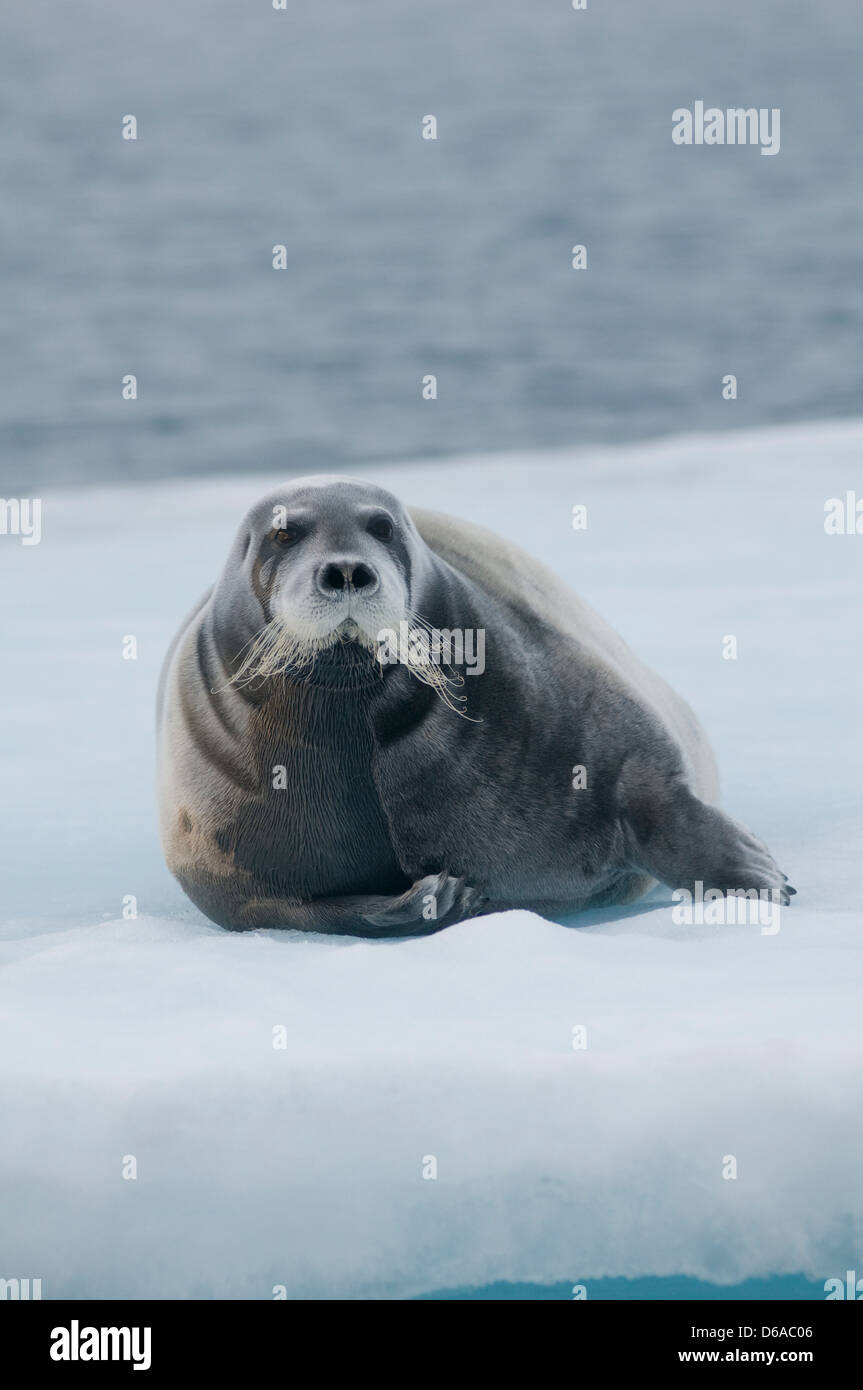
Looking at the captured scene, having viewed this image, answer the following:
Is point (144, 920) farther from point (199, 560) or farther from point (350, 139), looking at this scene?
point (350, 139)

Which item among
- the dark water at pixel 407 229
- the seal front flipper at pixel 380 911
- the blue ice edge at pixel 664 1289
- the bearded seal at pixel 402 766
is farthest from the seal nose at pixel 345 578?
the dark water at pixel 407 229

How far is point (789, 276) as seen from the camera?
22.6m

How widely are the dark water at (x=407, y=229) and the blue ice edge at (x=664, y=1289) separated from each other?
49.9 feet

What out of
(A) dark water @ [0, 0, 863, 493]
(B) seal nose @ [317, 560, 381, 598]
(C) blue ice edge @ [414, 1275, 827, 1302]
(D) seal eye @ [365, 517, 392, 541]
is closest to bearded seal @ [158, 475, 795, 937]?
(D) seal eye @ [365, 517, 392, 541]

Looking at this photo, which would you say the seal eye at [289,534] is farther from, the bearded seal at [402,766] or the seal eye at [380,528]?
the seal eye at [380,528]

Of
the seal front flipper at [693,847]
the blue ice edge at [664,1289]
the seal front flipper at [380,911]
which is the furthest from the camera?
the seal front flipper at [693,847]

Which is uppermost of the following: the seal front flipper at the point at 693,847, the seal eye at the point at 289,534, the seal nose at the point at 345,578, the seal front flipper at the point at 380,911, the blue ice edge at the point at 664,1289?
the seal eye at the point at 289,534

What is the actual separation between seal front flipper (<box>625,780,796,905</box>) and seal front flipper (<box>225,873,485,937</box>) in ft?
1.41

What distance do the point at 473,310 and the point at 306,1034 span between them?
20.2 metres

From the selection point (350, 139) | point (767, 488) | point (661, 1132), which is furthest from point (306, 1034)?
point (350, 139)

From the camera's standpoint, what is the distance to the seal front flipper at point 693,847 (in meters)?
4.46

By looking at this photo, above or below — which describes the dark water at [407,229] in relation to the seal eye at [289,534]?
above

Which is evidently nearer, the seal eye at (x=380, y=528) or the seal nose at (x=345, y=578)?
the seal nose at (x=345, y=578)

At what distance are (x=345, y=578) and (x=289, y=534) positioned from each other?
0.96 ft
